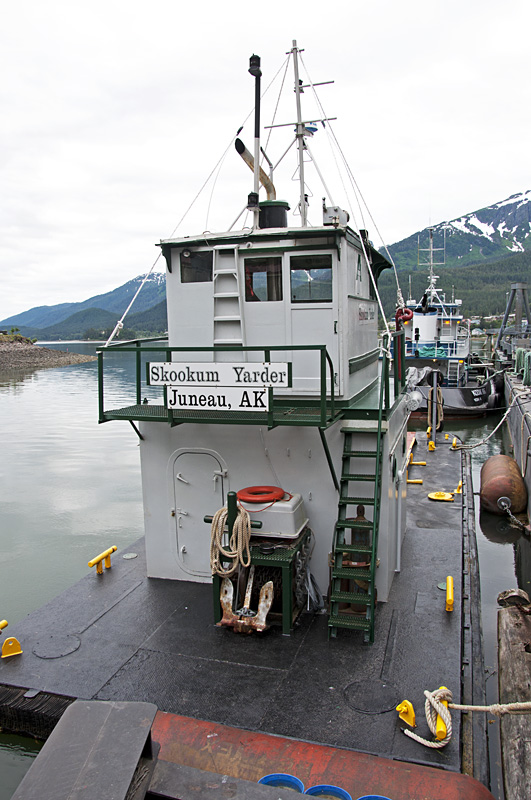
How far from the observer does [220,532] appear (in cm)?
618

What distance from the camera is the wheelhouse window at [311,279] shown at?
6746 mm

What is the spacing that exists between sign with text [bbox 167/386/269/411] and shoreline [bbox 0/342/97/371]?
68.6 meters

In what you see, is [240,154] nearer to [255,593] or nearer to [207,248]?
[207,248]

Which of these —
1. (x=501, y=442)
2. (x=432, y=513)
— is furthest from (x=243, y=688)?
(x=501, y=442)

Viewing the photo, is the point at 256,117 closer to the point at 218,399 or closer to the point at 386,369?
the point at 386,369

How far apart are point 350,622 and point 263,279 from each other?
401cm

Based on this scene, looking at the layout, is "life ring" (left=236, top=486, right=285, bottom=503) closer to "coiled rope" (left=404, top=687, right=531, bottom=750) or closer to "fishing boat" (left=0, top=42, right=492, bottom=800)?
"fishing boat" (left=0, top=42, right=492, bottom=800)

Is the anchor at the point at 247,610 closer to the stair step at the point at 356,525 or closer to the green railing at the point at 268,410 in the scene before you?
the stair step at the point at 356,525

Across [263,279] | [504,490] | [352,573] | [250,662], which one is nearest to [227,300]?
[263,279]

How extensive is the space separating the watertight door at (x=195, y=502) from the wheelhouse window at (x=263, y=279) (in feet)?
6.72

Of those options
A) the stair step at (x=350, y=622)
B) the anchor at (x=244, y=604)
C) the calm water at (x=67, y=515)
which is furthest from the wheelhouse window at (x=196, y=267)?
the calm water at (x=67, y=515)

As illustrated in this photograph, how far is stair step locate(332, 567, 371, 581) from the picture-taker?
6.00 m

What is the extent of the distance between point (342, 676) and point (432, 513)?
5.47 m

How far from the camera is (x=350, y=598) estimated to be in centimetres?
599
